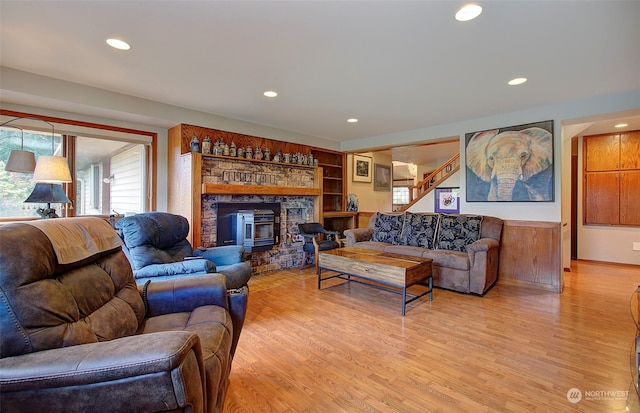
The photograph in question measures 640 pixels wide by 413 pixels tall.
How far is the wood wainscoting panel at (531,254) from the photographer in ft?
12.6

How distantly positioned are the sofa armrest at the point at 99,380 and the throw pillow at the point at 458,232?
3.91 meters

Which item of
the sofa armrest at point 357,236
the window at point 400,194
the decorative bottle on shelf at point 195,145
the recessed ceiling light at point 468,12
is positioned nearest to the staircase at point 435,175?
the sofa armrest at point 357,236

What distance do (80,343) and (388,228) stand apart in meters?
4.23

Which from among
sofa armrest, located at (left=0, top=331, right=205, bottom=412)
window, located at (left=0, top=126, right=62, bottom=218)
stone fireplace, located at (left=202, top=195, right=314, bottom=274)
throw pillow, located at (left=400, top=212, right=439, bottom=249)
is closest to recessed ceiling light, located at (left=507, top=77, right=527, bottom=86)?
throw pillow, located at (left=400, top=212, right=439, bottom=249)

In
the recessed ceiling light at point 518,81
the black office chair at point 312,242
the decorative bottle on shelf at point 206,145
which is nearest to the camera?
the recessed ceiling light at point 518,81

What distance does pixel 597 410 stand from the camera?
1.66m

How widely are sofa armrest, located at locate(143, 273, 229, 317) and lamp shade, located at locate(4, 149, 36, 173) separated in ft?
6.16

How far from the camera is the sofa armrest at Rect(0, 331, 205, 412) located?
3.09 feet

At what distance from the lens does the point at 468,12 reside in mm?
1952

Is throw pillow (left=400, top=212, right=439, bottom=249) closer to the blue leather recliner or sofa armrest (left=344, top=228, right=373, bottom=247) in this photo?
sofa armrest (left=344, top=228, right=373, bottom=247)

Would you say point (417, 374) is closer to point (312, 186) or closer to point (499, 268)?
point (499, 268)

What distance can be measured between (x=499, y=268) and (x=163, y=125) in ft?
16.6

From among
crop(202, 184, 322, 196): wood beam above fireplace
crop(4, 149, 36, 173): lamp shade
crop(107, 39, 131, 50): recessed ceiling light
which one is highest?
crop(107, 39, 131, 50): recessed ceiling light

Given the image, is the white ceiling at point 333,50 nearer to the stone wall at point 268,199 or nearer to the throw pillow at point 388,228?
the stone wall at point 268,199
